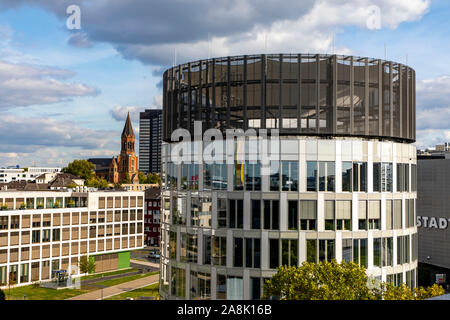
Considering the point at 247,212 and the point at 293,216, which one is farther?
the point at 247,212

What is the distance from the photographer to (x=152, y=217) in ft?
484

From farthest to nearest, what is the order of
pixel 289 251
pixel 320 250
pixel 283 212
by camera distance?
pixel 283 212, pixel 320 250, pixel 289 251

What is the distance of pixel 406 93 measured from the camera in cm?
4994

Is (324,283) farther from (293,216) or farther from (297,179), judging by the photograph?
(297,179)

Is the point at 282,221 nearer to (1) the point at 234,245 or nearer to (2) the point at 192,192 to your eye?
(1) the point at 234,245

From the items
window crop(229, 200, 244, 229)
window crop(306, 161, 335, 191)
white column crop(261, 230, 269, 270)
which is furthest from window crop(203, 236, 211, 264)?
window crop(306, 161, 335, 191)

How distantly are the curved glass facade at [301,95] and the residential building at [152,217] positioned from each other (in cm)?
10175

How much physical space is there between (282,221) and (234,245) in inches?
217

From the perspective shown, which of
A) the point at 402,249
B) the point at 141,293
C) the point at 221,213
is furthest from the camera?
the point at 141,293

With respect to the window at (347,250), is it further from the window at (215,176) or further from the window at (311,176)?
the window at (215,176)

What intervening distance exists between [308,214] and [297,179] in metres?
3.65

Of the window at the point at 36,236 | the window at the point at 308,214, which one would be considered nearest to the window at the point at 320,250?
the window at the point at 308,214

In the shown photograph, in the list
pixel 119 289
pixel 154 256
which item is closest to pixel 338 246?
pixel 119 289
